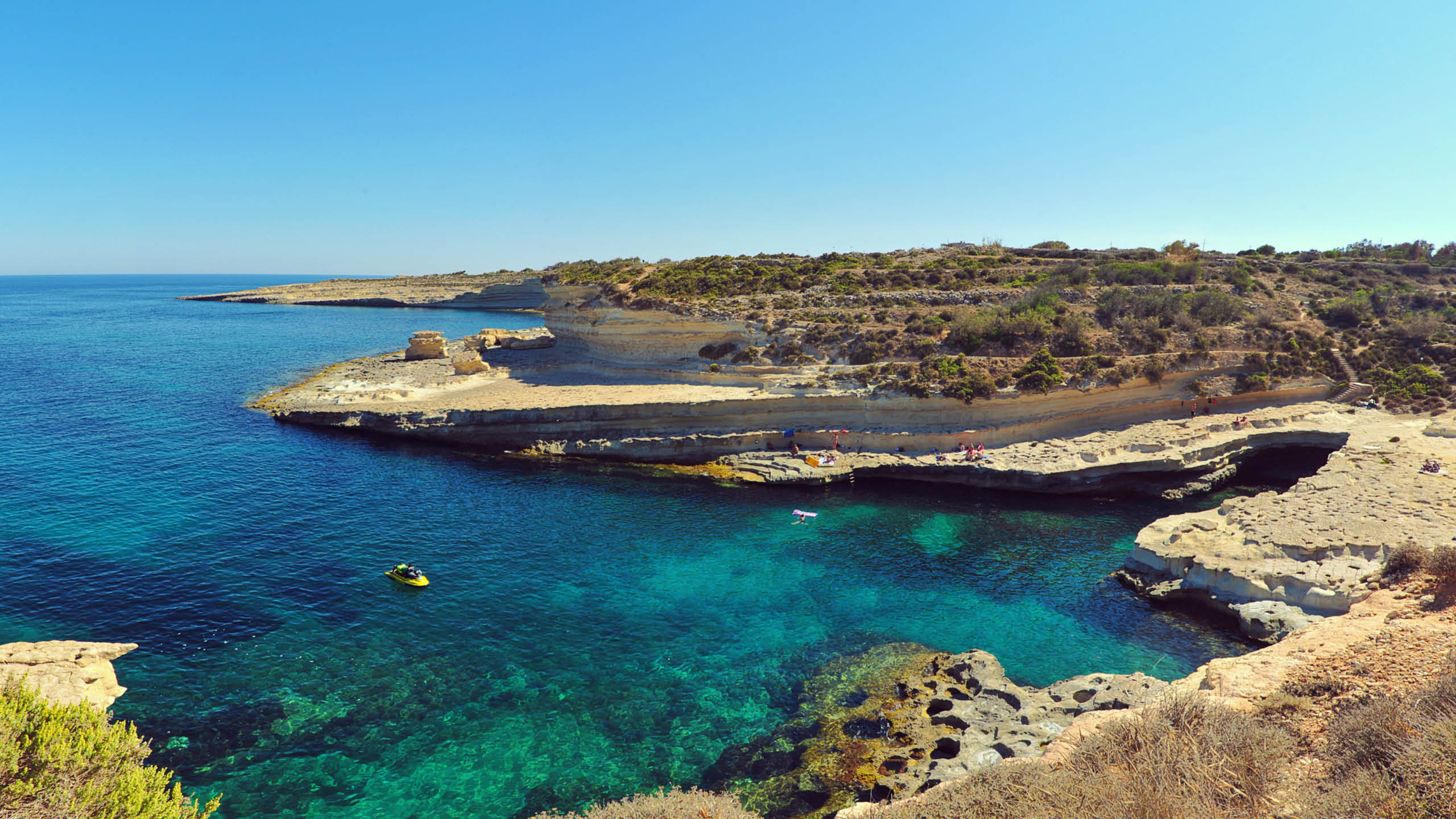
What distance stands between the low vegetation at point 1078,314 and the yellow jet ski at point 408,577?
73.9 ft

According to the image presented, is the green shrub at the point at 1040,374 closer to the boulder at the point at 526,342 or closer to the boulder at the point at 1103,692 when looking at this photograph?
the boulder at the point at 1103,692

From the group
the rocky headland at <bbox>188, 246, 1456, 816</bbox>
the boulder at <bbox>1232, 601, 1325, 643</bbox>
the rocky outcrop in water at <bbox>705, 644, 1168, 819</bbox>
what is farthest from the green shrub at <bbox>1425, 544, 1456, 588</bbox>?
the rocky outcrop in water at <bbox>705, 644, 1168, 819</bbox>

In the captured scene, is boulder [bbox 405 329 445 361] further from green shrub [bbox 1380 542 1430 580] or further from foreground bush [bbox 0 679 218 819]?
green shrub [bbox 1380 542 1430 580]

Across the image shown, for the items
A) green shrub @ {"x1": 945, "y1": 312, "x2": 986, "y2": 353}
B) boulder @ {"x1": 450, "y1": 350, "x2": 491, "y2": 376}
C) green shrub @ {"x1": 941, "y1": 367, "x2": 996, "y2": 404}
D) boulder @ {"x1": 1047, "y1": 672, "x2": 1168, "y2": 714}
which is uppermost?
green shrub @ {"x1": 945, "y1": 312, "x2": 986, "y2": 353}

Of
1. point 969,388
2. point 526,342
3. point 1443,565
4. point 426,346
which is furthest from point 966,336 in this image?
point 426,346

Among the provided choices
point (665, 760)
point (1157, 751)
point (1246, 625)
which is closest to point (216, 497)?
point (665, 760)

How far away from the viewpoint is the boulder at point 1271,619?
17344 mm

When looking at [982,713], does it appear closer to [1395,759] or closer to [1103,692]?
[1103,692]

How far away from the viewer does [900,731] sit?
574 inches

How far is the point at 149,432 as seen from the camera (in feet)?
118

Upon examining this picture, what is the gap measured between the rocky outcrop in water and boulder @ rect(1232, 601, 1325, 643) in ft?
18.7

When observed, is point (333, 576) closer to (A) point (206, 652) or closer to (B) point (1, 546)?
(A) point (206, 652)

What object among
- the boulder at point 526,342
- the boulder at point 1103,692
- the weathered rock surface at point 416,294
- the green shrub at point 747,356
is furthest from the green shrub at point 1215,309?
the weathered rock surface at point 416,294

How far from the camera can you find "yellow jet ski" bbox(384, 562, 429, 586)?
21109 millimetres
